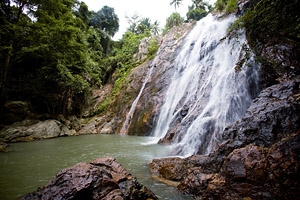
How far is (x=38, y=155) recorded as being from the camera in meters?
7.39

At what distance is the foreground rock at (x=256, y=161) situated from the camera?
9.05 ft

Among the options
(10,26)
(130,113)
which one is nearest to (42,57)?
(10,26)

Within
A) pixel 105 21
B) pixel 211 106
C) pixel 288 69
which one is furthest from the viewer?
pixel 105 21

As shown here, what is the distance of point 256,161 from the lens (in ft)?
9.82

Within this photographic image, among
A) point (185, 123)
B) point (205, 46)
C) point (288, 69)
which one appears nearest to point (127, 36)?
point (205, 46)

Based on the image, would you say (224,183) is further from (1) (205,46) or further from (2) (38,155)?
(1) (205,46)

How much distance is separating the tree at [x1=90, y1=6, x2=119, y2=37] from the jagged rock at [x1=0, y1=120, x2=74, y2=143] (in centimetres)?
2437

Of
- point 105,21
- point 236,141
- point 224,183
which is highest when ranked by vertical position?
point 105,21

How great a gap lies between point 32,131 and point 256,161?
13058 mm

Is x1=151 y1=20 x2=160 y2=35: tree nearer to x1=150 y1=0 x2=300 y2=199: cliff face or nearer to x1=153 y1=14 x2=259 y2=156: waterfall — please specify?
x1=153 y1=14 x2=259 y2=156: waterfall

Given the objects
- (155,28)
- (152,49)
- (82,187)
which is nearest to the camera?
(82,187)

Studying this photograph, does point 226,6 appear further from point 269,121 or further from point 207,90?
point 269,121

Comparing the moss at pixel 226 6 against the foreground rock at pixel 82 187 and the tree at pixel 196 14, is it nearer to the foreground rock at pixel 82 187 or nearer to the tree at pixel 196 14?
the tree at pixel 196 14

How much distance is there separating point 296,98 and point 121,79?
1794 centimetres
